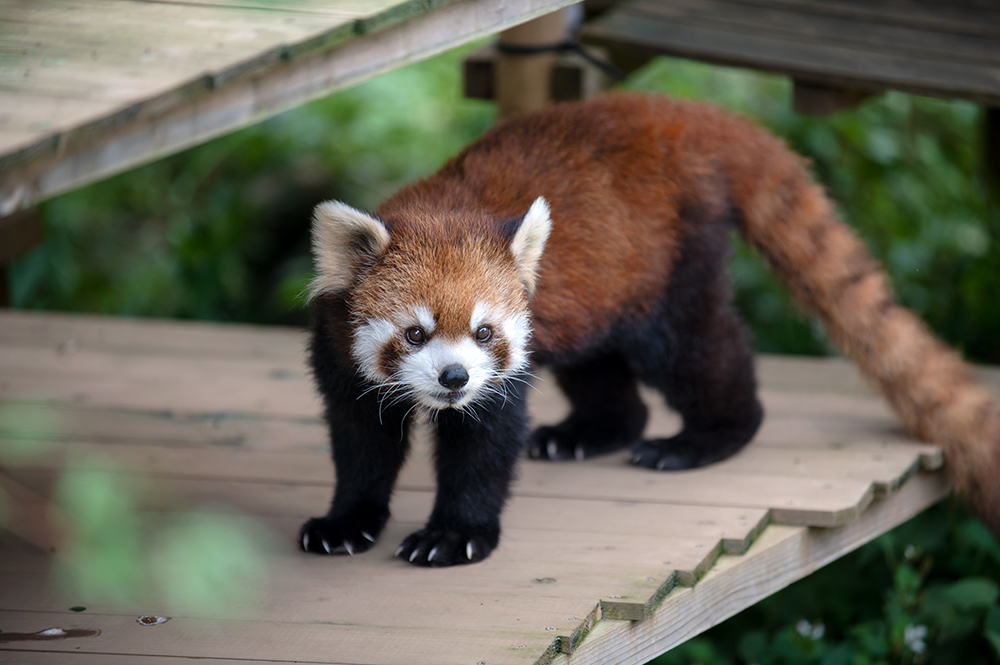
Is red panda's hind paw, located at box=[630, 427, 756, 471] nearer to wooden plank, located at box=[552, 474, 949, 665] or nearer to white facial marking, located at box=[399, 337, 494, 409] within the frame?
wooden plank, located at box=[552, 474, 949, 665]

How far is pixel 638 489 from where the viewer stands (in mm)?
2953

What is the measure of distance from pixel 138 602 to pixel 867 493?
6.17 ft

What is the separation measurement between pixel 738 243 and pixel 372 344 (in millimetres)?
3483

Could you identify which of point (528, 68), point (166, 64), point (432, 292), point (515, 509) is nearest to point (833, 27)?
point (528, 68)

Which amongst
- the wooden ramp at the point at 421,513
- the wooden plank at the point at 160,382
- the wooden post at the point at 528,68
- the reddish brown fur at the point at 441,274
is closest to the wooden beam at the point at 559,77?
the wooden post at the point at 528,68

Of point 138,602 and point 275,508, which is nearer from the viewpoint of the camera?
point 138,602

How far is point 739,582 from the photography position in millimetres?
2578

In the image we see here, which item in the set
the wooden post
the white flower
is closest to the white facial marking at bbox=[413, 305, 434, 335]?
the white flower

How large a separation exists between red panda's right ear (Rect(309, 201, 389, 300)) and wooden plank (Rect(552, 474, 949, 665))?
36.7 inches

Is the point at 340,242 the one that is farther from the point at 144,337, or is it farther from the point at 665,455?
the point at 144,337

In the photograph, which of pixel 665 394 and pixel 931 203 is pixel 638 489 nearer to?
pixel 665 394

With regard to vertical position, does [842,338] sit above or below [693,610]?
above

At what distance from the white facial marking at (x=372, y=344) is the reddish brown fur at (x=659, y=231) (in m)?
0.06

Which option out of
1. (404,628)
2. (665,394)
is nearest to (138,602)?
(404,628)
